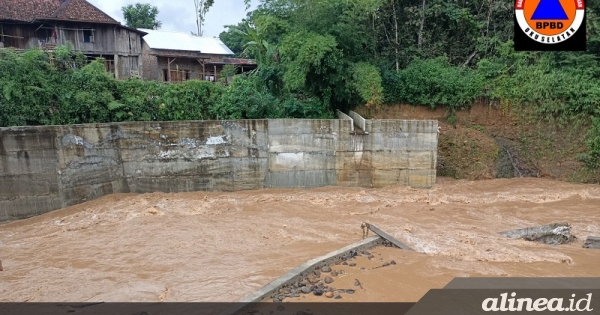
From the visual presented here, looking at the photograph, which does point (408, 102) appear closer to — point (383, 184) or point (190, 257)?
point (383, 184)

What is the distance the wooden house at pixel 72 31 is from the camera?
2117 centimetres

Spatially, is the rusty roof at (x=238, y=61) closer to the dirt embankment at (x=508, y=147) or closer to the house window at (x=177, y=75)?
the house window at (x=177, y=75)

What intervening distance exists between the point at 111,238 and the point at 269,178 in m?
5.95

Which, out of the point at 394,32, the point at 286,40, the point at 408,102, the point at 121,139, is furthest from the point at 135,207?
the point at 394,32

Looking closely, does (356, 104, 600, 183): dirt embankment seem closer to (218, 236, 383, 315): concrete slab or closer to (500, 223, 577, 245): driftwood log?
(500, 223, 577, 245): driftwood log

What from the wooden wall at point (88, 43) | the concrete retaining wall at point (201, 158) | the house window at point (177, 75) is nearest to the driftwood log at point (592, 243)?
the concrete retaining wall at point (201, 158)

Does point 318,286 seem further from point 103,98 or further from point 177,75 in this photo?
point 177,75

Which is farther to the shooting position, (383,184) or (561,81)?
(561,81)

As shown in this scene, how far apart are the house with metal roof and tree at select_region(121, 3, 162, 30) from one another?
26.0 feet

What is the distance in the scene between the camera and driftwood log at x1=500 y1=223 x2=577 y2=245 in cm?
811

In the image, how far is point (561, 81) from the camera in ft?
49.6

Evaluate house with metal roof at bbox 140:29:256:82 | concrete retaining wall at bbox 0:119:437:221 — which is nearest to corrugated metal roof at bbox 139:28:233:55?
A: house with metal roof at bbox 140:29:256:82

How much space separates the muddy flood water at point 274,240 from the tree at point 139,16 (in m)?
25.6

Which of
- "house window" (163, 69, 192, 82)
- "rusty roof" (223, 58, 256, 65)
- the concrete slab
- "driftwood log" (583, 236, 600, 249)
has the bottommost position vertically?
"driftwood log" (583, 236, 600, 249)
